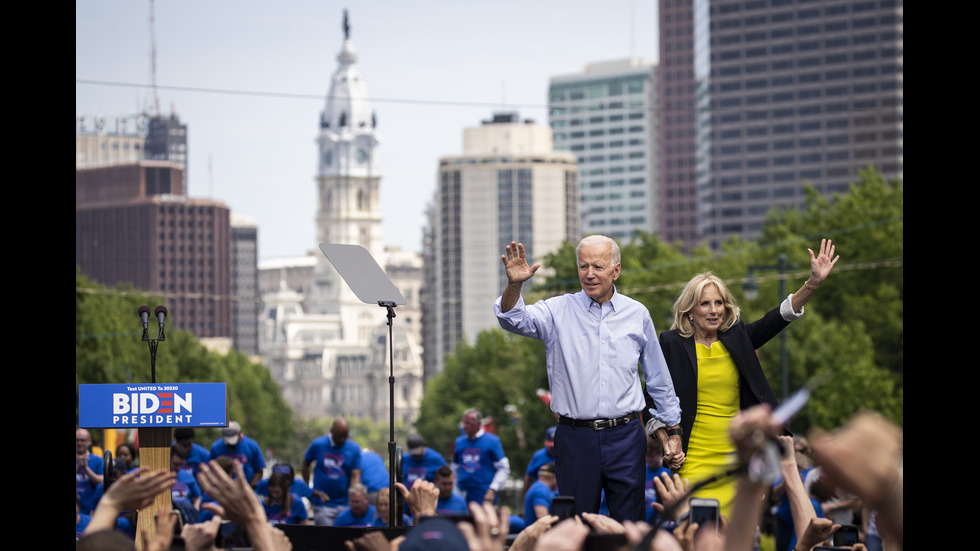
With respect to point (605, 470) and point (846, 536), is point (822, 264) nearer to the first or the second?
point (605, 470)

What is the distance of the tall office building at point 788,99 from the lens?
175 metres

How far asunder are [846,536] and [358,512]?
796cm

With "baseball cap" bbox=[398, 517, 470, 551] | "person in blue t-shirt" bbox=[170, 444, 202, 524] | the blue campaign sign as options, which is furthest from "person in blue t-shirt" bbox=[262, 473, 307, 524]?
"baseball cap" bbox=[398, 517, 470, 551]

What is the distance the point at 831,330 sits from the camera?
45375mm

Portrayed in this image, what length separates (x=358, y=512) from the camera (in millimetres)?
13375

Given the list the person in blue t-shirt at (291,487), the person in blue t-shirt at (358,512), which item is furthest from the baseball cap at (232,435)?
the person in blue t-shirt at (358,512)

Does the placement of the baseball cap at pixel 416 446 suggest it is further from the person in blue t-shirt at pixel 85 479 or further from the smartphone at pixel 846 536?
the smartphone at pixel 846 536

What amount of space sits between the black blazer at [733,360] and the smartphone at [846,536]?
189 cm

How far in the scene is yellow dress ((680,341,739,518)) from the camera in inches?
314

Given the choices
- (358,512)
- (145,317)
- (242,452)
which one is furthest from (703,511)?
(242,452)

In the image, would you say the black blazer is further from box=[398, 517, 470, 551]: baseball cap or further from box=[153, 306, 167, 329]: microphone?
box=[398, 517, 470, 551]: baseball cap

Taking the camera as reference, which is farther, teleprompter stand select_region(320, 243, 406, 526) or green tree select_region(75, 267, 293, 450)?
green tree select_region(75, 267, 293, 450)
